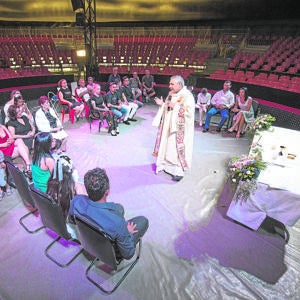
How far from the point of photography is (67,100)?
240 inches

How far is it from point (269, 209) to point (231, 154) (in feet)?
7.24

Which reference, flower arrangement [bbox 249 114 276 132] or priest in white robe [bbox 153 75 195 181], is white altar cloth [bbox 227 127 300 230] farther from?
priest in white robe [bbox 153 75 195 181]

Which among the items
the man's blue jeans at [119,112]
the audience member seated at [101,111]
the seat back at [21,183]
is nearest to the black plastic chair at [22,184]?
the seat back at [21,183]

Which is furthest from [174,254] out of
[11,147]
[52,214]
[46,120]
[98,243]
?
[46,120]

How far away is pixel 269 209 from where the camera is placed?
2.68m

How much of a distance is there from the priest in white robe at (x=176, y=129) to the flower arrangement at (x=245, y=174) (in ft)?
3.44

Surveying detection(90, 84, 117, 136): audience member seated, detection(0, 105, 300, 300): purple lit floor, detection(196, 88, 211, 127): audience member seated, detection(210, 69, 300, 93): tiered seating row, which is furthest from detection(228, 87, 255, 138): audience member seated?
detection(90, 84, 117, 136): audience member seated

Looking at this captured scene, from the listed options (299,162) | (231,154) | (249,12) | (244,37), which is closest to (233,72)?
(244,37)

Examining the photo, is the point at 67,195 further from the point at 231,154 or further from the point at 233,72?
the point at 233,72

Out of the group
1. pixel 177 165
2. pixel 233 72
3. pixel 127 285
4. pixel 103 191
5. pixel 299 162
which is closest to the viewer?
pixel 103 191

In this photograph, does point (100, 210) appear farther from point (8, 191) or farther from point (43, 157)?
point (8, 191)

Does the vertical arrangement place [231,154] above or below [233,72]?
below

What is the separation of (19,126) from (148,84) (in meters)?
5.18

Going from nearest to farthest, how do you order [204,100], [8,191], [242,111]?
[8,191] < [242,111] < [204,100]
